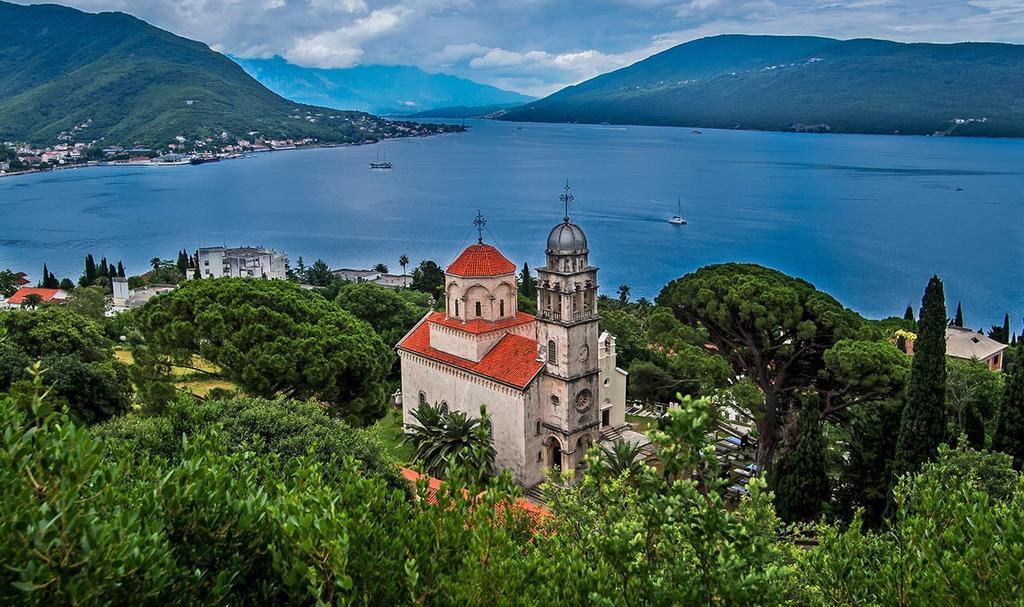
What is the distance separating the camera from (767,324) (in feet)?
83.7

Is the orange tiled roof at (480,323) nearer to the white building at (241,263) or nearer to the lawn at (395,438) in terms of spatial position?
the lawn at (395,438)

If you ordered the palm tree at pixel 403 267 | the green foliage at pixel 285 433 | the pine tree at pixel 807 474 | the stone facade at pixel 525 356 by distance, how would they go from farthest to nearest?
the palm tree at pixel 403 267, the stone facade at pixel 525 356, the pine tree at pixel 807 474, the green foliage at pixel 285 433

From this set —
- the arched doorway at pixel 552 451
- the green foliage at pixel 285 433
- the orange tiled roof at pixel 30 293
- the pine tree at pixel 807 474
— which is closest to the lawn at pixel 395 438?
the arched doorway at pixel 552 451

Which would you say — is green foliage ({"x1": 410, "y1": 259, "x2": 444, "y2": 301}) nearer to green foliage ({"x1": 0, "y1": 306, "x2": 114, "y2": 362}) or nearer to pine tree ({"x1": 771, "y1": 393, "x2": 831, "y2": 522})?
green foliage ({"x1": 0, "y1": 306, "x2": 114, "y2": 362})

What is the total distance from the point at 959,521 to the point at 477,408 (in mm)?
18911

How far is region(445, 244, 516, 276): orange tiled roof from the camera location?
87.2 feet

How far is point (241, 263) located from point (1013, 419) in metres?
64.1

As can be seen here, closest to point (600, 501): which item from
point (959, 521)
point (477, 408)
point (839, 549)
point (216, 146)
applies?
point (839, 549)

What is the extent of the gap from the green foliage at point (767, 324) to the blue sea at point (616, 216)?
41.0 meters

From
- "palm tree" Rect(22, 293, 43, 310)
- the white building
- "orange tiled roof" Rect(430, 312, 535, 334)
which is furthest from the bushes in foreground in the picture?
the white building

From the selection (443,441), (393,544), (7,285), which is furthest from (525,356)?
(7,285)

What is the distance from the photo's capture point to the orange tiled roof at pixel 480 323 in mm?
26359

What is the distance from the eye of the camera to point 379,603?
7363mm

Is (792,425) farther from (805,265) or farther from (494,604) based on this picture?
(805,265)
